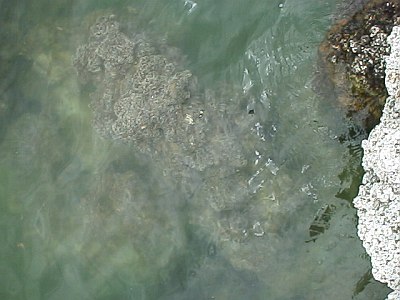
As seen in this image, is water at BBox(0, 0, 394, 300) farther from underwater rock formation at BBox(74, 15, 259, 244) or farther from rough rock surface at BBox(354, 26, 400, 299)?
rough rock surface at BBox(354, 26, 400, 299)

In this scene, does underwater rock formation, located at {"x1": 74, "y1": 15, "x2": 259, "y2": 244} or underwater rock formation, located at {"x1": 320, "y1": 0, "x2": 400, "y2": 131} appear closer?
underwater rock formation, located at {"x1": 320, "y1": 0, "x2": 400, "y2": 131}

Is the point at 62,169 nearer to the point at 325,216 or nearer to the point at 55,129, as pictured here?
the point at 55,129

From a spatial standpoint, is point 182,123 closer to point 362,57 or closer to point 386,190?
point 362,57

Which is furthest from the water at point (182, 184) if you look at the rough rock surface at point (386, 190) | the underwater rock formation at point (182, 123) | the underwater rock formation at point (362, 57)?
the rough rock surface at point (386, 190)

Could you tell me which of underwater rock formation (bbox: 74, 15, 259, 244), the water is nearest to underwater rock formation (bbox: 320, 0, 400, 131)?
the water

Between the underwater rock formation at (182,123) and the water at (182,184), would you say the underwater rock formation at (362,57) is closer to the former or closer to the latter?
the water at (182,184)

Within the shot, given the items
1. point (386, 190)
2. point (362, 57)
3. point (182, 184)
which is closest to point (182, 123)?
point (182, 184)

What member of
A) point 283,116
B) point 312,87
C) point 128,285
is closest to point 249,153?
point 283,116
